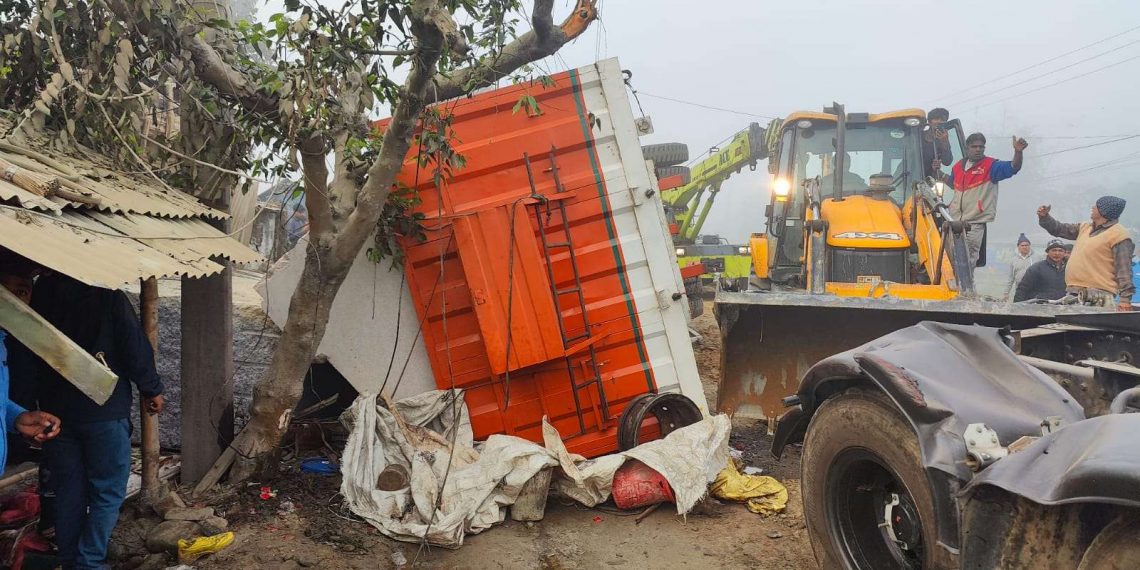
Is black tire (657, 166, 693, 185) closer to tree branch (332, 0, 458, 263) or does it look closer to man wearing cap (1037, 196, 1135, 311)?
man wearing cap (1037, 196, 1135, 311)

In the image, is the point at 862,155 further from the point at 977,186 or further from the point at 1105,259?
the point at 1105,259

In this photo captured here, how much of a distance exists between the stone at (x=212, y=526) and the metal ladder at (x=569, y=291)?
2.29m

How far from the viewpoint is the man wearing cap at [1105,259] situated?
6.10 metres

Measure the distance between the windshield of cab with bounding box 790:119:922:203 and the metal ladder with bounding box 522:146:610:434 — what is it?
3.17 m

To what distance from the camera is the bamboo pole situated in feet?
13.0

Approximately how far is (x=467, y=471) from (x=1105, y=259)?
20.0ft

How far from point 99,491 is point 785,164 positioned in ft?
20.5

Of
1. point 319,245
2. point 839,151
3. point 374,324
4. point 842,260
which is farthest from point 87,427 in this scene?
point 839,151

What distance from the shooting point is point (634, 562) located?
365 centimetres

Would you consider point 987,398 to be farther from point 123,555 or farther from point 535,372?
point 123,555

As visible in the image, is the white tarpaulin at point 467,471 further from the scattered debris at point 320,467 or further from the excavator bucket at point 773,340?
the excavator bucket at point 773,340

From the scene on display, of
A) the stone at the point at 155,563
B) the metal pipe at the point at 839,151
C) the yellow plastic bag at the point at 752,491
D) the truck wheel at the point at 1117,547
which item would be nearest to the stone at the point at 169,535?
the stone at the point at 155,563

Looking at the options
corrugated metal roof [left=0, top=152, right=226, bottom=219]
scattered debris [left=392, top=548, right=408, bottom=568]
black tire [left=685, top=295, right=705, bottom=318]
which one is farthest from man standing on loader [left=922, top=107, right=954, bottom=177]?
corrugated metal roof [left=0, top=152, right=226, bottom=219]

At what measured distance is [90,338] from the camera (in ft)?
11.1
